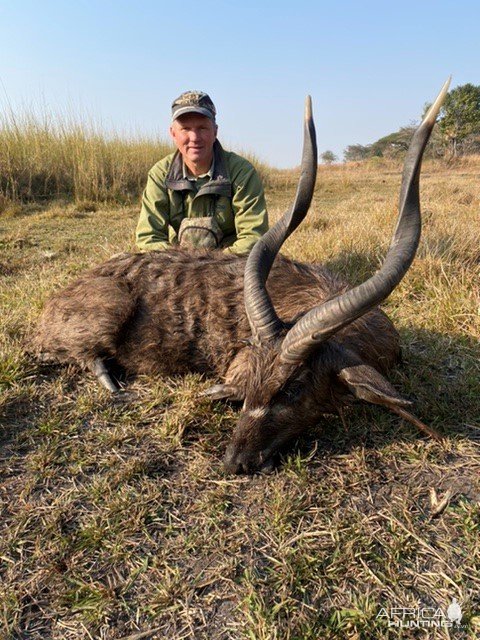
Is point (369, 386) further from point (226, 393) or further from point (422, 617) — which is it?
point (422, 617)

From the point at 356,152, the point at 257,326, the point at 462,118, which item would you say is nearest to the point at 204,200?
the point at 257,326

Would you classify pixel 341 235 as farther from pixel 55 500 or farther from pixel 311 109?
pixel 55 500

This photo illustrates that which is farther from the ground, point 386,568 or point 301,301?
point 301,301

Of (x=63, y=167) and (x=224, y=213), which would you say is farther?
(x=63, y=167)

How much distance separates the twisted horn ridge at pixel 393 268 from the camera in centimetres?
208

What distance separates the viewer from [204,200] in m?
4.98

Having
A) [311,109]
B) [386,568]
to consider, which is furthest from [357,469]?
[311,109]

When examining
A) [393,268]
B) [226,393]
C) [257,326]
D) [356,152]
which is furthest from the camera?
[356,152]

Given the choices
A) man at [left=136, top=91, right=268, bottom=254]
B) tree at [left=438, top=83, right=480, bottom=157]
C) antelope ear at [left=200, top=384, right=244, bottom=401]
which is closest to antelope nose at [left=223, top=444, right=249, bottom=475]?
antelope ear at [left=200, top=384, right=244, bottom=401]

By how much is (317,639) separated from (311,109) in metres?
2.47

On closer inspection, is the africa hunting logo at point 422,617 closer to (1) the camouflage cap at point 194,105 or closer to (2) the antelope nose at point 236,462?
(2) the antelope nose at point 236,462

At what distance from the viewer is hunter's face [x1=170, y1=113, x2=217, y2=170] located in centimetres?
473

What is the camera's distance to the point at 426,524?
213 cm

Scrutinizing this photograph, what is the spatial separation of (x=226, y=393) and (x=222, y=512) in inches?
27.2
